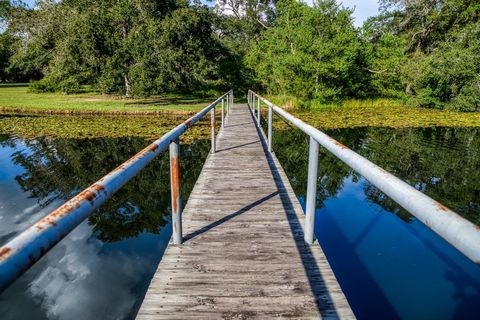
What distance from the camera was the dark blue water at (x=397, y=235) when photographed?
3.86 metres

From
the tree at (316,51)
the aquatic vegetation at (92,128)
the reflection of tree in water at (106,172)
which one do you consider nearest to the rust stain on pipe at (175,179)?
the reflection of tree in water at (106,172)

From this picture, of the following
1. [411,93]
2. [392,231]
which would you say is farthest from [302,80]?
[392,231]

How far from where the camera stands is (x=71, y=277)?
446cm

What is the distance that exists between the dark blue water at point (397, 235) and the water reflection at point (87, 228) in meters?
Result: 2.83

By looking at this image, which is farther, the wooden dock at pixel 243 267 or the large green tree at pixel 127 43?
the large green tree at pixel 127 43

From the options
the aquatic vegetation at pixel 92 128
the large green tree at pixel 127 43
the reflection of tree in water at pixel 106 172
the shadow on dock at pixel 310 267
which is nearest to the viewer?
the shadow on dock at pixel 310 267

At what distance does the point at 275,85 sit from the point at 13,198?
20932mm

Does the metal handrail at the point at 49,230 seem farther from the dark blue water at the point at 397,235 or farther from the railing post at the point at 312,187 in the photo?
the dark blue water at the point at 397,235

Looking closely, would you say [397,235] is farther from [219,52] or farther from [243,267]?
[219,52]

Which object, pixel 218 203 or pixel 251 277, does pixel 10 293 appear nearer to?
pixel 218 203

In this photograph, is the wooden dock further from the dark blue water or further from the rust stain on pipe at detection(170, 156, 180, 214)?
the dark blue water

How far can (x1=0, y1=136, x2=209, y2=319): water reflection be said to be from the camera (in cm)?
395

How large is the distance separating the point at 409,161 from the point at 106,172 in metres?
8.65

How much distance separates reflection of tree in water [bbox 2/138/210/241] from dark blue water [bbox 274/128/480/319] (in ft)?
9.83
